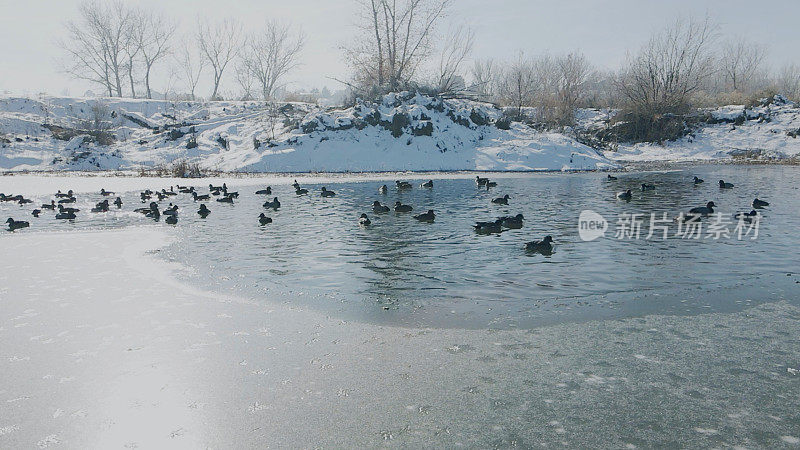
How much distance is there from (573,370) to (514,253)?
5.48 m

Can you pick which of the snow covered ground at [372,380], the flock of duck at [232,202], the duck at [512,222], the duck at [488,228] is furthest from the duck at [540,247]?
the snow covered ground at [372,380]

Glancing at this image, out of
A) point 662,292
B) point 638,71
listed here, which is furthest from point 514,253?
point 638,71

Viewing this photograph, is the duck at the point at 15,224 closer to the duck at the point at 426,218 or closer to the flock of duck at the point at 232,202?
the flock of duck at the point at 232,202

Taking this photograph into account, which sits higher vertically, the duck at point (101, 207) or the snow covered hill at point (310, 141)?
the snow covered hill at point (310, 141)

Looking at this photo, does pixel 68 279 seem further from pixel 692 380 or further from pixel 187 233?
pixel 692 380

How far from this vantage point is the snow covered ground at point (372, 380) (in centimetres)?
392

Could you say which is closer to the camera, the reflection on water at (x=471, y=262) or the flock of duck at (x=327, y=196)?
the reflection on water at (x=471, y=262)

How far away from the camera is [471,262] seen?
968 centimetres

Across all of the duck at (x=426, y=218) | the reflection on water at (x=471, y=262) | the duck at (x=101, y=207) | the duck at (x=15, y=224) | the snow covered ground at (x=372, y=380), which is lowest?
the snow covered ground at (x=372, y=380)

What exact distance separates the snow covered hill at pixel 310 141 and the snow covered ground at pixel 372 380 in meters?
28.9

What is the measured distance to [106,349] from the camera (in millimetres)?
5590

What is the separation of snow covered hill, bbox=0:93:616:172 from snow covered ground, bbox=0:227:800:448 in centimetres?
2887

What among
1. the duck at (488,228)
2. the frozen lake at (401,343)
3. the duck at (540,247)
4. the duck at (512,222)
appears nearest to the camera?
the frozen lake at (401,343)

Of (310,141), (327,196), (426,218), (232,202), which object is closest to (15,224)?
(232,202)
